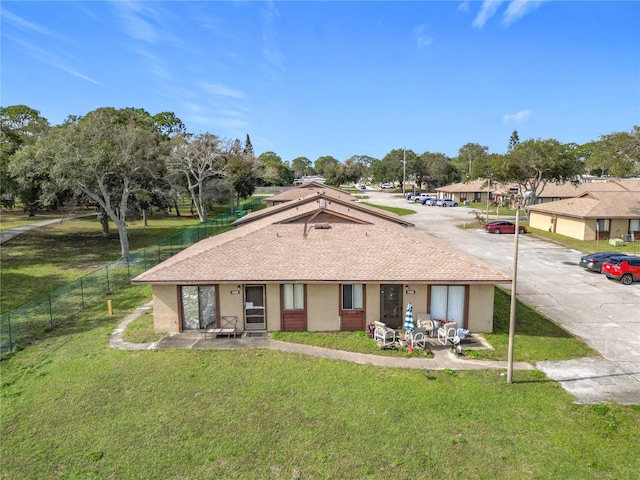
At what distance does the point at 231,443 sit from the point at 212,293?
832 cm

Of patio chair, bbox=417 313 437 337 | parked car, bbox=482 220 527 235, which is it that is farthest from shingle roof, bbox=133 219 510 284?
parked car, bbox=482 220 527 235

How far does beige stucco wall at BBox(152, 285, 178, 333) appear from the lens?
1767 centimetres

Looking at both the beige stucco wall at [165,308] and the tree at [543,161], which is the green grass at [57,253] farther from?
the tree at [543,161]

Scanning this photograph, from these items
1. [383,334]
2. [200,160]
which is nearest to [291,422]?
[383,334]

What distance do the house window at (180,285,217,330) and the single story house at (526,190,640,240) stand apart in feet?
128

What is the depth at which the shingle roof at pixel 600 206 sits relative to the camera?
1620 inches

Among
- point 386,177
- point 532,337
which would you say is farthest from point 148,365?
point 386,177

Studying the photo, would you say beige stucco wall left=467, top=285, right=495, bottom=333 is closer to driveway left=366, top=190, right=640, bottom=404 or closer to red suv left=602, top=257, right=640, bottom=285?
driveway left=366, top=190, right=640, bottom=404

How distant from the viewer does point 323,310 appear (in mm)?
17766

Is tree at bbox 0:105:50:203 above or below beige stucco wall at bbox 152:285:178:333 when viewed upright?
above

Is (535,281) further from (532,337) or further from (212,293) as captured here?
(212,293)

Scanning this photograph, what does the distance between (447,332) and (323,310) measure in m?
5.15

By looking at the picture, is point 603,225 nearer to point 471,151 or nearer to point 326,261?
point 326,261

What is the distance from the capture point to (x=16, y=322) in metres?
18.3
